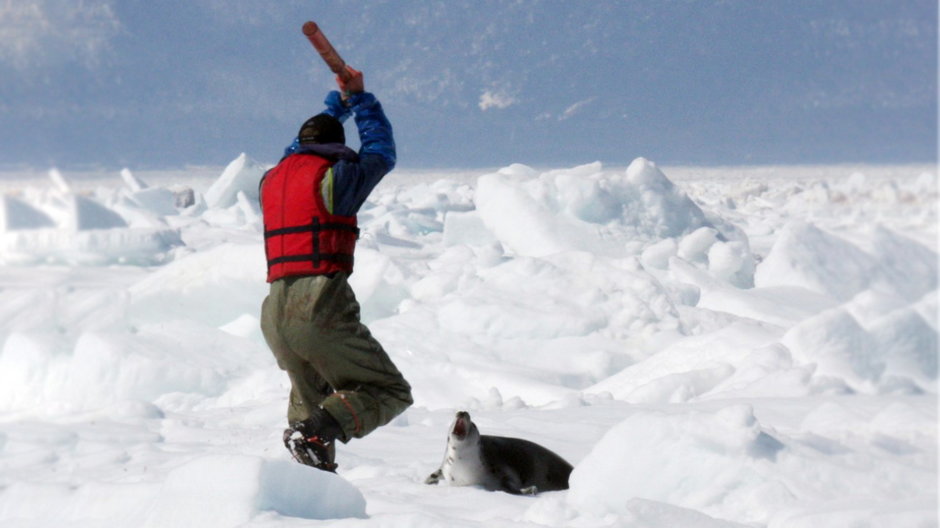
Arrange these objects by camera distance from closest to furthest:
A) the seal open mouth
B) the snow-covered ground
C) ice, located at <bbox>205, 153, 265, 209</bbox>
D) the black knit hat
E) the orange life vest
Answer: the snow-covered ground → the orange life vest → the black knit hat → the seal open mouth → ice, located at <bbox>205, 153, 265, 209</bbox>

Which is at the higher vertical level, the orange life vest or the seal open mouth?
the orange life vest

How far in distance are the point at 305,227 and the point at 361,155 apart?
28cm

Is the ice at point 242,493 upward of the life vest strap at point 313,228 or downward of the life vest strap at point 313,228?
downward

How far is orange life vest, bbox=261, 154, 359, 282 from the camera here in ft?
8.42

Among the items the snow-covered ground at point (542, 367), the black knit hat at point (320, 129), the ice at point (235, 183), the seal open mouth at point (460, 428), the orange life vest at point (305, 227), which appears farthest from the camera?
the ice at point (235, 183)

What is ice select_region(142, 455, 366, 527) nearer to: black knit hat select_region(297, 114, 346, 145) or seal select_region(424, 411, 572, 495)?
seal select_region(424, 411, 572, 495)

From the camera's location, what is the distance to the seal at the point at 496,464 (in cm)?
282

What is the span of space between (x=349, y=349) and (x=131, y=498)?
2.34ft

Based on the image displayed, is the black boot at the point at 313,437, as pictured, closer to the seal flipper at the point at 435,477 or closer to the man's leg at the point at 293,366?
the man's leg at the point at 293,366

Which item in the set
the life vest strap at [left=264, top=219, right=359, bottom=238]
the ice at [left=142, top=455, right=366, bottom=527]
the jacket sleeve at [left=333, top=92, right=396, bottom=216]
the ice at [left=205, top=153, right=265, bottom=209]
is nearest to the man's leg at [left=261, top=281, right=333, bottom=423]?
the life vest strap at [left=264, top=219, right=359, bottom=238]

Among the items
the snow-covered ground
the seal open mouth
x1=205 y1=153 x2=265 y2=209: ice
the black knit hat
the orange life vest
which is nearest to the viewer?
the snow-covered ground

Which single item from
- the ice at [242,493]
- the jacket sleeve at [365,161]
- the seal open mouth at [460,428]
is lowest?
the ice at [242,493]

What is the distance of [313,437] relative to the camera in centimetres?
257

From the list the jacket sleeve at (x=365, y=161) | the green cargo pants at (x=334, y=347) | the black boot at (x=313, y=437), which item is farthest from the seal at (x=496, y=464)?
the jacket sleeve at (x=365, y=161)
